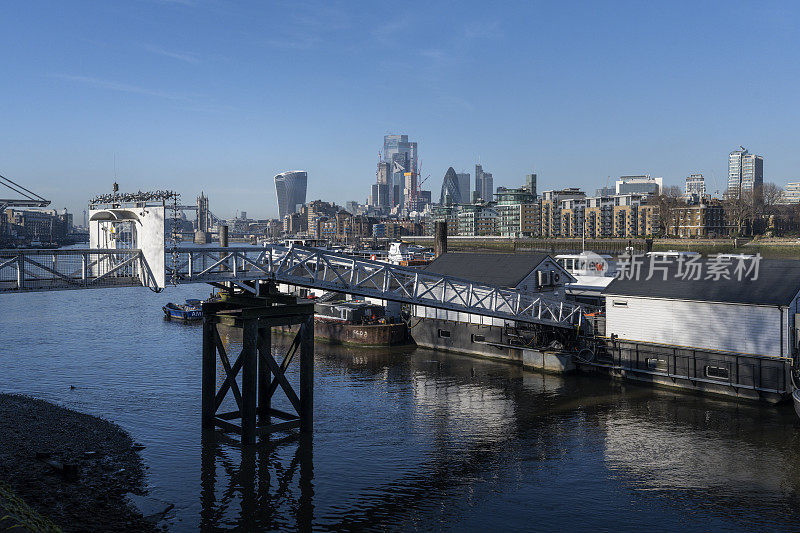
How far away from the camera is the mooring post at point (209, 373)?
30859mm

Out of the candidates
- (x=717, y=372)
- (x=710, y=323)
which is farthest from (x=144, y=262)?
(x=717, y=372)

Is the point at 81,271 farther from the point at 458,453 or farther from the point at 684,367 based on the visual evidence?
the point at 684,367

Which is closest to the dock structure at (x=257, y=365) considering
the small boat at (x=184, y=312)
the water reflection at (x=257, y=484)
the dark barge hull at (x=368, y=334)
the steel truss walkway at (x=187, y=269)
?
the water reflection at (x=257, y=484)

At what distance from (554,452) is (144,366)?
3244cm

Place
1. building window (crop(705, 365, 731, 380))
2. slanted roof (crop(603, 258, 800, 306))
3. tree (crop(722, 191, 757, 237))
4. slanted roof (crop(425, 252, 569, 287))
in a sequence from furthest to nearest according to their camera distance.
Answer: tree (crop(722, 191, 757, 237)) < slanted roof (crop(425, 252, 569, 287)) < building window (crop(705, 365, 731, 380)) < slanted roof (crop(603, 258, 800, 306))

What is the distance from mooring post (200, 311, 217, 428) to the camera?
30859mm

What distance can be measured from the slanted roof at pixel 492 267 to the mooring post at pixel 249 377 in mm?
29788

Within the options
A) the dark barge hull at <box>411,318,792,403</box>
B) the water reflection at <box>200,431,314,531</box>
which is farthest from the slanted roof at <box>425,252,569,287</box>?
the water reflection at <box>200,431,314,531</box>

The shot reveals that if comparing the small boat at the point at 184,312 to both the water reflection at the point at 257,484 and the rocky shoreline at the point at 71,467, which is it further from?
the water reflection at the point at 257,484

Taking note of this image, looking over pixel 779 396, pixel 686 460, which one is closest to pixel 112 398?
pixel 686 460

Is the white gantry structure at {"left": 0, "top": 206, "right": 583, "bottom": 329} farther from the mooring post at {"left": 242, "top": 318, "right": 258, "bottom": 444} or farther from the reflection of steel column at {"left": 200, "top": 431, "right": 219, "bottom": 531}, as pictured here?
the reflection of steel column at {"left": 200, "top": 431, "right": 219, "bottom": 531}

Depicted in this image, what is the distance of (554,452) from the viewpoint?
3020 cm

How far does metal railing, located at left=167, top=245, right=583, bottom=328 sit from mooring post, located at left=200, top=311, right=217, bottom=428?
10.9 ft

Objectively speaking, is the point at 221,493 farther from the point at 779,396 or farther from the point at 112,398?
the point at 779,396
